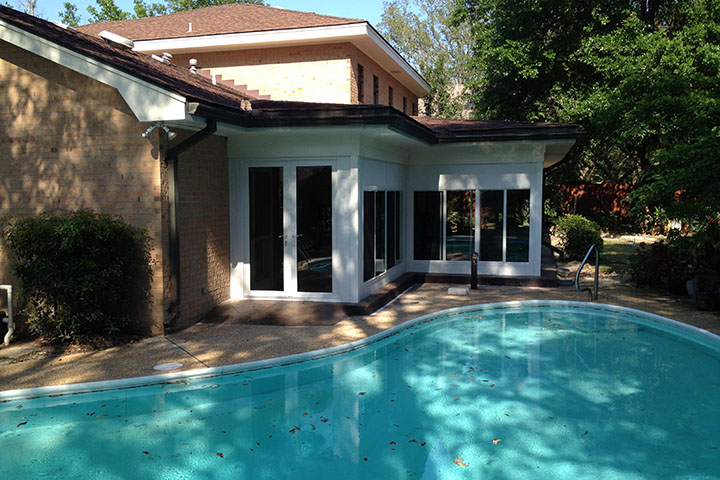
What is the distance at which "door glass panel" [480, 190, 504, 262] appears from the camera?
13.6 meters

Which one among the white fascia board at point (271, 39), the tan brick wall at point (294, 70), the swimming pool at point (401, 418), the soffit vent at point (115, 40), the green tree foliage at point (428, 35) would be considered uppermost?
the green tree foliage at point (428, 35)

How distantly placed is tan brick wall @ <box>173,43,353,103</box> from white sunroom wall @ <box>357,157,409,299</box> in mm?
3422

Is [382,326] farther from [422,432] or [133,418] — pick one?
[133,418]

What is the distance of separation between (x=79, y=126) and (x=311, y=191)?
382 cm

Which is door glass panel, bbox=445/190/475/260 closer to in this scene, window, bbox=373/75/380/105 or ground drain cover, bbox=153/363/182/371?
window, bbox=373/75/380/105

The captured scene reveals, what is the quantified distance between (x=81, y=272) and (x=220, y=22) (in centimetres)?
1211

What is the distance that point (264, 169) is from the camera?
10.6 m

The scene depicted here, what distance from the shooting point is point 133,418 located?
19.8 feet

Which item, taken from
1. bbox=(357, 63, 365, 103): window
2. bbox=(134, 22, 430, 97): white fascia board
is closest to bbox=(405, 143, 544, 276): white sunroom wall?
bbox=(357, 63, 365, 103): window

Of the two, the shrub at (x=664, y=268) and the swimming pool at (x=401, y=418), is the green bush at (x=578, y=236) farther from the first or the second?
the swimming pool at (x=401, y=418)

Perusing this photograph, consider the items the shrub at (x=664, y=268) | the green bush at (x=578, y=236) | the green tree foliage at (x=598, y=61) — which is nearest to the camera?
the green tree foliage at (x=598, y=61)

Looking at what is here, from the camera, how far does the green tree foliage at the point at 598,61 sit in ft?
37.8

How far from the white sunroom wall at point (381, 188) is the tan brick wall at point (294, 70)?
3.42 meters

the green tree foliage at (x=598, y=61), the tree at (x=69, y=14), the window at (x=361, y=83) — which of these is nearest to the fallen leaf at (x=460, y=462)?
the green tree foliage at (x=598, y=61)
